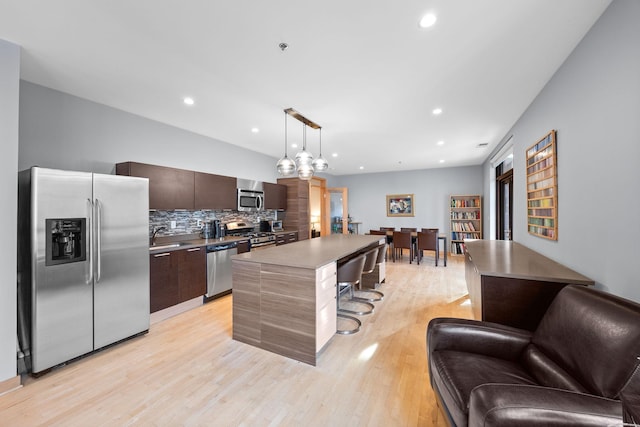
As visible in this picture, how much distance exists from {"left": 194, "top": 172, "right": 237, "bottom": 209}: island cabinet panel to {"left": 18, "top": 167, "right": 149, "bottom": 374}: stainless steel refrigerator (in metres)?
1.15

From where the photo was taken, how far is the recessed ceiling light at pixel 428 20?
1.67 m

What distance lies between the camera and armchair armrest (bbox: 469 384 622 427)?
0.86 meters

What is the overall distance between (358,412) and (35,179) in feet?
9.98

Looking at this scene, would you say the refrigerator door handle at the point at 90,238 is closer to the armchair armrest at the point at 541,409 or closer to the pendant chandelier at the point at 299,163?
the pendant chandelier at the point at 299,163

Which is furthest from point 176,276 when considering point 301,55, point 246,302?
point 301,55

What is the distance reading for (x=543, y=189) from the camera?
100 inches

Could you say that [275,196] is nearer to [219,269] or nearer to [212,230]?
[212,230]

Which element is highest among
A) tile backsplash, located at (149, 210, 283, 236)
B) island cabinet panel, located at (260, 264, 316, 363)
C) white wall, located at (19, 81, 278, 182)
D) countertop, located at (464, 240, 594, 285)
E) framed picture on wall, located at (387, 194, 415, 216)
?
white wall, located at (19, 81, 278, 182)

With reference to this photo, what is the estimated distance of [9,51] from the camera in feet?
6.39

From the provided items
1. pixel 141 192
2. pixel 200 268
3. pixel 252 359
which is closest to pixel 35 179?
pixel 141 192

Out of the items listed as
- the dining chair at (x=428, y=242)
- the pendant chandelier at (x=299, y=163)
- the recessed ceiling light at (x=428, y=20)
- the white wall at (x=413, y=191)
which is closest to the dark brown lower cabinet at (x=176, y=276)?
the pendant chandelier at (x=299, y=163)

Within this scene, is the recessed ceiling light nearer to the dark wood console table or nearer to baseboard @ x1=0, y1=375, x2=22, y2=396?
the dark wood console table

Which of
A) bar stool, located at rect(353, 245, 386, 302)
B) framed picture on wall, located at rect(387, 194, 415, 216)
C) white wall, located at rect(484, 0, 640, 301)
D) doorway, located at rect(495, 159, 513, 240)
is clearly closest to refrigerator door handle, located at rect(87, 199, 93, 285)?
bar stool, located at rect(353, 245, 386, 302)

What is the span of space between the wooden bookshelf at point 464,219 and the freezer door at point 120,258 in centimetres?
720
